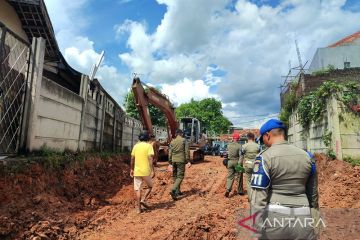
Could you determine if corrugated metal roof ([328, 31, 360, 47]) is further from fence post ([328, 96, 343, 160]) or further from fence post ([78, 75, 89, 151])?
fence post ([78, 75, 89, 151])

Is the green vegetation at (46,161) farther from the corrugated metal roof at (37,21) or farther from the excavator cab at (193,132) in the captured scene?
the excavator cab at (193,132)

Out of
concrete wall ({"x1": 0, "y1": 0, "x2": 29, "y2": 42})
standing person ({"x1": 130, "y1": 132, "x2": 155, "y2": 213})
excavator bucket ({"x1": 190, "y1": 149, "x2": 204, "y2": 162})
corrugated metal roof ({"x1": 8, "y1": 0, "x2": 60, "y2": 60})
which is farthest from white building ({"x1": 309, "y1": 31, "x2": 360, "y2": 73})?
standing person ({"x1": 130, "y1": 132, "x2": 155, "y2": 213})

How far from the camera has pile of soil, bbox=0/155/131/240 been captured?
473cm

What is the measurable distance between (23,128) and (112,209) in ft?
8.21

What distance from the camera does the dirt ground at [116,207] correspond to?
507 centimetres

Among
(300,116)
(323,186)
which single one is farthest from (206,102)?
(323,186)

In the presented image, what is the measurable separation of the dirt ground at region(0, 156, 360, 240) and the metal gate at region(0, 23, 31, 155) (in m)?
0.88

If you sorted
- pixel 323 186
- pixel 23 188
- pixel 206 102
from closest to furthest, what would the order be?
pixel 23 188, pixel 323 186, pixel 206 102

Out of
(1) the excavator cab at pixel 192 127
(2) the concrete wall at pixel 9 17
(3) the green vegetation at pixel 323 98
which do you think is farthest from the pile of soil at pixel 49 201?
(1) the excavator cab at pixel 192 127

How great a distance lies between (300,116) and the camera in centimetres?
1327

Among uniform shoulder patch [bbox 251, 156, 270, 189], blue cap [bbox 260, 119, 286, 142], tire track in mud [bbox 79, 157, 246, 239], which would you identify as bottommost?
tire track in mud [bbox 79, 157, 246, 239]

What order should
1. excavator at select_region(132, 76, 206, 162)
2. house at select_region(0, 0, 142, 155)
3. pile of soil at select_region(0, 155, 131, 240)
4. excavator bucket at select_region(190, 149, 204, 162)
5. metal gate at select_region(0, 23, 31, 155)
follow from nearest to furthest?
pile of soil at select_region(0, 155, 131, 240) → metal gate at select_region(0, 23, 31, 155) → house at select_region(0, 0, 142, 155) → excavator at select_region(132, 76, 206, 162) → excavator bucket at select_region(190, 149, 204, 162)

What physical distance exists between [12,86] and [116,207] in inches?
132

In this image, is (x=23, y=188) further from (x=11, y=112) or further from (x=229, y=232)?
(x=229, y=232)
